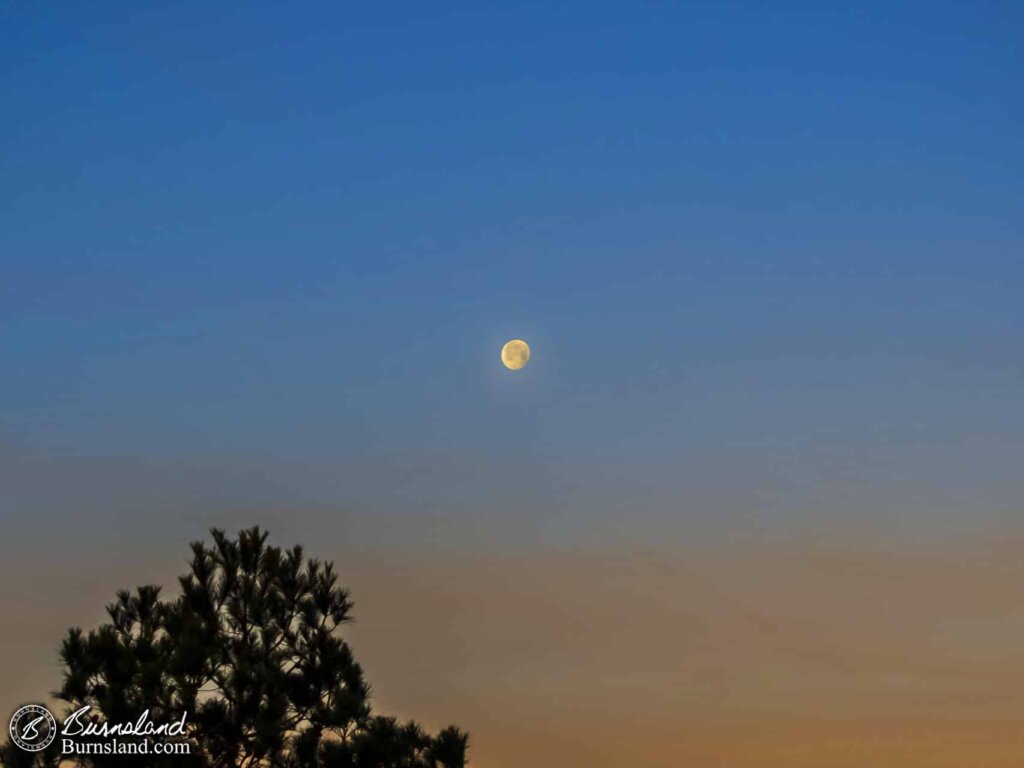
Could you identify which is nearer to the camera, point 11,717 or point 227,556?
point 11,717

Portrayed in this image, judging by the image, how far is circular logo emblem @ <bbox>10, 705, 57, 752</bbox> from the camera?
3684cm

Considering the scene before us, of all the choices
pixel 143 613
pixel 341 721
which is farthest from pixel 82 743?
pixel 341 721

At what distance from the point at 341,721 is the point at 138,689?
236 inches

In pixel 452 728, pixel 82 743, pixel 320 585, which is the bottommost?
pixel 82 743

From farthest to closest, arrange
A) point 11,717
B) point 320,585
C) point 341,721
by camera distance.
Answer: point 320,585 < point 341,721 < point 11,717

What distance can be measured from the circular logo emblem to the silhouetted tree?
0.85 feet

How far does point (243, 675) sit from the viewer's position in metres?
39.6

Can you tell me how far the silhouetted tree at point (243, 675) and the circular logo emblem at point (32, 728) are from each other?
0.85 feet

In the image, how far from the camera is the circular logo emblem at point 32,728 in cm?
3684

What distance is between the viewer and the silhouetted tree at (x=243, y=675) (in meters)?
38.2

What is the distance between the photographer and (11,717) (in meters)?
37.3

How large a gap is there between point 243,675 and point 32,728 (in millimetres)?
5826

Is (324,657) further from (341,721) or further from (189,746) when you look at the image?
(189,746)

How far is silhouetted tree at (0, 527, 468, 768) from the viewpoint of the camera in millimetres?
38188
